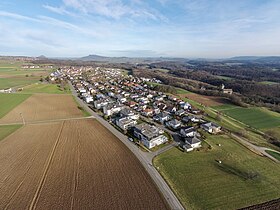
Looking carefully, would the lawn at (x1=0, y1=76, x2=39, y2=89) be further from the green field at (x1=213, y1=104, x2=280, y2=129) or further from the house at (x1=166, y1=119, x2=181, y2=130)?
the green field at (x1=213, y1=104, x2=280, y2=129)

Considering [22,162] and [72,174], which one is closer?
[72,174]

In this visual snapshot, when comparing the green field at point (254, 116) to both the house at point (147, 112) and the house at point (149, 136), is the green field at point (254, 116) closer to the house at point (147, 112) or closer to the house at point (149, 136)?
the house at point (147, 112)

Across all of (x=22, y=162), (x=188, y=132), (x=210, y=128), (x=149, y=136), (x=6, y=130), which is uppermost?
(x=149, y=136)

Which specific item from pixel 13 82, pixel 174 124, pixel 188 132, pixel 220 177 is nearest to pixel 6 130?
pixel 174 124

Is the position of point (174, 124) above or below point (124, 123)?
below

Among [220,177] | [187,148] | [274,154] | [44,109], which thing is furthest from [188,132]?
[44,109]

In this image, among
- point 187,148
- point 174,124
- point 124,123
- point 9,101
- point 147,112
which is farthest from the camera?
point 9,101

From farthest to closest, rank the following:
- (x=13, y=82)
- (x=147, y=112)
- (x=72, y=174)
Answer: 1. (x=13, y=82)
2. (x=147, y=112)
3. (x=72, y=174)

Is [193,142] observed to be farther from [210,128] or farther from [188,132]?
[210,128]
